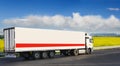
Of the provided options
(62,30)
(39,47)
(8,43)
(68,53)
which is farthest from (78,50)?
(8,43)

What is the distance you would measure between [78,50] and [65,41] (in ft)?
12.5

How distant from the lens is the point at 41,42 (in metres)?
33.9

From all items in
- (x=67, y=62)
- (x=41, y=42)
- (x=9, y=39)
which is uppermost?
(x=9, y=39)

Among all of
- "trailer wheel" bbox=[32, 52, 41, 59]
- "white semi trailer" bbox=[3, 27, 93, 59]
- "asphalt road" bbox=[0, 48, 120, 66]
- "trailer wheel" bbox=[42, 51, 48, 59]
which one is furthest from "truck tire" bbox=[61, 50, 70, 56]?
"asphalt road" bbox=[0, 48, 120, 66]

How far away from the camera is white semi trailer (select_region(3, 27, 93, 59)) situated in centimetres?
3114

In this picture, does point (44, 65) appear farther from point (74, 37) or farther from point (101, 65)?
point (74, 37)

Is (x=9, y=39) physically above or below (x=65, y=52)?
above

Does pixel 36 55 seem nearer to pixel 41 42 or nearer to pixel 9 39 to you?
pixel 41 42

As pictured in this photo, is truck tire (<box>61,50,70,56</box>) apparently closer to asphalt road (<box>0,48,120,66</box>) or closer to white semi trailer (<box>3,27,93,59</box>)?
white semi trailer (<box>3,27,93,59</box>)

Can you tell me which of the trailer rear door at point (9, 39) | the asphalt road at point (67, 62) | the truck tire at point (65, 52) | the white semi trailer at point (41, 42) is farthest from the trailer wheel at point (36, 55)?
the truck tire at point (65, 52)

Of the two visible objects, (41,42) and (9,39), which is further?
(41,42)

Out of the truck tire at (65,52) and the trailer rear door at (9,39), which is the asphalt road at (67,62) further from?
the truck tire at (65,52)

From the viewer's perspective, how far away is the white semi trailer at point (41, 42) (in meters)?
31.1

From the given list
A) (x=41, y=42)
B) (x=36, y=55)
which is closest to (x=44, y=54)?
(x=36, y=55)
